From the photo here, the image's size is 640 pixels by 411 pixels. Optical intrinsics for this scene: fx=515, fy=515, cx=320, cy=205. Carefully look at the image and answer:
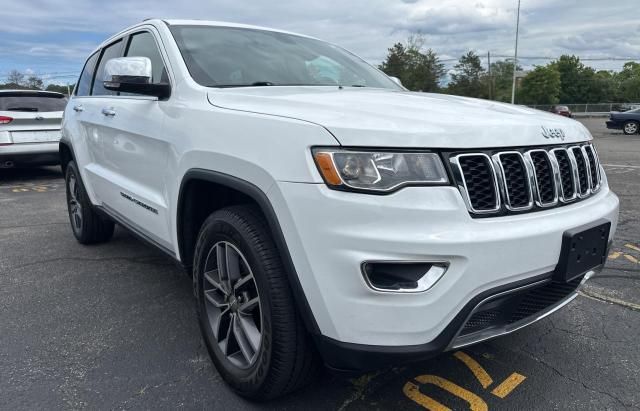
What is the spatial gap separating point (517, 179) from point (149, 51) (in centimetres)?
238

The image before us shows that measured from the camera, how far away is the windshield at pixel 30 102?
28.2ft

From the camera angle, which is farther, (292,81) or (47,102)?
(47,102)

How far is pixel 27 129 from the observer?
8648 millimetres

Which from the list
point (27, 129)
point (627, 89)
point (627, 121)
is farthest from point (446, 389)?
point (627, 89)

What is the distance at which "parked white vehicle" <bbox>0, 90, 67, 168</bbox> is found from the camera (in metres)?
8.46

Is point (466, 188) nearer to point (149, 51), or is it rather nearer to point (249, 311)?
point (249, 311)

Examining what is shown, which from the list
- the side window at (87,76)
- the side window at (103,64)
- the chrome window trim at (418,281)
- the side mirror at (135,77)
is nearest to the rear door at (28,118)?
the side window at (87,76)

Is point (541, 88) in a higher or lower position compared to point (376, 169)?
higher

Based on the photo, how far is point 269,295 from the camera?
1959 mm

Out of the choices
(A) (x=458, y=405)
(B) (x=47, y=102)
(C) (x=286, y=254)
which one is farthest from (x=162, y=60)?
(B) (x=47, y=102)

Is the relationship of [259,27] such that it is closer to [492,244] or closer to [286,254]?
[286,254]

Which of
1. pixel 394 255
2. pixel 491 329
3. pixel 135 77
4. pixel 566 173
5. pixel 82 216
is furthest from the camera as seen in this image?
pixel 82 216

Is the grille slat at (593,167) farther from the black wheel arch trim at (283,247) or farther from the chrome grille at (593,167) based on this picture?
the black wheel arch trim at (283,247)

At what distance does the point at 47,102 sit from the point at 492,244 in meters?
9.30
